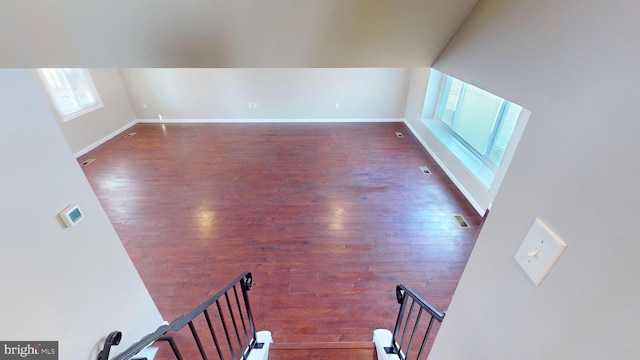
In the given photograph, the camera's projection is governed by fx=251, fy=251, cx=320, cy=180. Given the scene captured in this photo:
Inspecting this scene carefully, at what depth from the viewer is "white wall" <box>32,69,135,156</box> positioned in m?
4.69

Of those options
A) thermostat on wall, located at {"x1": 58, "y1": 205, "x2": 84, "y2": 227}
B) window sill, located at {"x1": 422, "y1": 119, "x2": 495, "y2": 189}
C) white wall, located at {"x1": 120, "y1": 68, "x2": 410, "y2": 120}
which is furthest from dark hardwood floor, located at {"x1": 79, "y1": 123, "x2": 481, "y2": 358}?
thermostat on wall, located at {"x1": 58, "y1": 205, "x2": 84, "y2": 227}

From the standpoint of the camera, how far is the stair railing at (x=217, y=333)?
3.51 feet

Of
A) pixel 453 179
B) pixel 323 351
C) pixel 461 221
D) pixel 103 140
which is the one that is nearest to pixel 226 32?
pixel 323 351

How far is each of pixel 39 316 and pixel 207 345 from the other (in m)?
1.26

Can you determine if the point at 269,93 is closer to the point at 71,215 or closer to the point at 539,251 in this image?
the point at 71,215

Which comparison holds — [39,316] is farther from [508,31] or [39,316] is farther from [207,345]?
[508,31]

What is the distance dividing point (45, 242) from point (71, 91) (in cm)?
534

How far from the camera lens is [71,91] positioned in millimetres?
4770

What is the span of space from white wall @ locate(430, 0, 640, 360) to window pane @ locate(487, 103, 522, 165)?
2716mm

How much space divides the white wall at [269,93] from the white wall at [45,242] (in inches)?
203

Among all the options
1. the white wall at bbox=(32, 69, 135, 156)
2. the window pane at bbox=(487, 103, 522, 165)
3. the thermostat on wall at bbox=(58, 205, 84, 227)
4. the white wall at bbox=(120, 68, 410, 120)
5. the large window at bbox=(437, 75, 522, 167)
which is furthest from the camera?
the white wall at bbox=(120, 68, 410, 120)

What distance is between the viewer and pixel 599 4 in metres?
0.50

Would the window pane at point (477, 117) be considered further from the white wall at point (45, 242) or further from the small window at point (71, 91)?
the small window at point (71, 91)

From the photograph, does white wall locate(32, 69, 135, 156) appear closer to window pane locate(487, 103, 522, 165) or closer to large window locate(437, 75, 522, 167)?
large window locate(437, 75, 522, 167)
